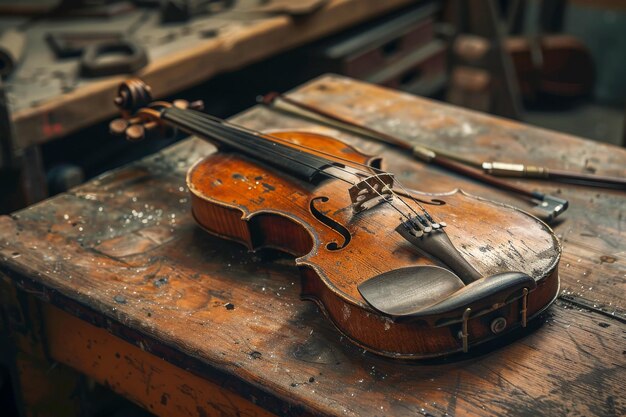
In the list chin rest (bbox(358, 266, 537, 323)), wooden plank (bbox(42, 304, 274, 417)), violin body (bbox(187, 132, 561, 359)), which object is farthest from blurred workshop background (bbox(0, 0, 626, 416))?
chin rest (bbox(358, 266, 537, 323))

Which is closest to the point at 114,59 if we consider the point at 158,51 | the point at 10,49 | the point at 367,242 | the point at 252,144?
the point at 158,51

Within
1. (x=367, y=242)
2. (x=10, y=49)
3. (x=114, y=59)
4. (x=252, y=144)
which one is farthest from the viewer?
(x=10, y=49)

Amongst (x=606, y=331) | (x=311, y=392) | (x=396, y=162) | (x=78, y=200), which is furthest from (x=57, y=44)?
(x=606, y=331)

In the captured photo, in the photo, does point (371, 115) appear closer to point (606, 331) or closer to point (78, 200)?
point (78, 200)

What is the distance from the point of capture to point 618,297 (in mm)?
1167

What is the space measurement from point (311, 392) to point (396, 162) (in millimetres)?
739

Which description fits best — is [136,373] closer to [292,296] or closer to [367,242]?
[292,296]

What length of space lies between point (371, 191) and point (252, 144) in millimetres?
300

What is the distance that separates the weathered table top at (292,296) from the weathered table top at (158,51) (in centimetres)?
34

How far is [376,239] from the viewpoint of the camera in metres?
1.12

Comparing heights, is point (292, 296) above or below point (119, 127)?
below

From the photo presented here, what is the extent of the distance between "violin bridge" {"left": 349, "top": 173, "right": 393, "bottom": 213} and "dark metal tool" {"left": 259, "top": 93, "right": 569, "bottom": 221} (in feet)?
1.16

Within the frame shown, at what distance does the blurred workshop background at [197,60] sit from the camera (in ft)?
6.15

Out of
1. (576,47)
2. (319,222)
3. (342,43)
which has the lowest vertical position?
(576,47)
